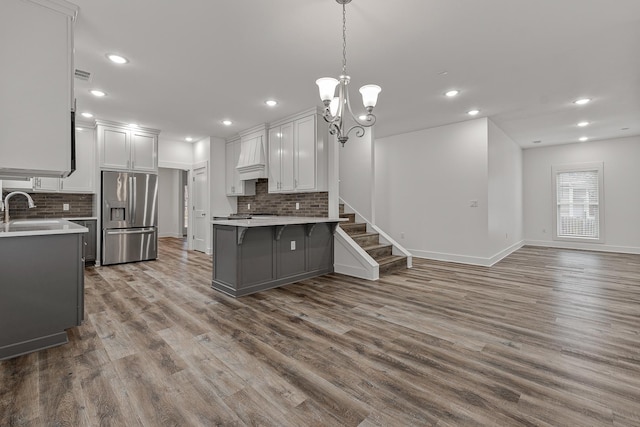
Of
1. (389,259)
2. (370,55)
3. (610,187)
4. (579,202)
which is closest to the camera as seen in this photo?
(370,55)

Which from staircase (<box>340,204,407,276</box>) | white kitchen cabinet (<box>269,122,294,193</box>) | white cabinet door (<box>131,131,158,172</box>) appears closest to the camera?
staircase (<box>340,204,407,276</box>)

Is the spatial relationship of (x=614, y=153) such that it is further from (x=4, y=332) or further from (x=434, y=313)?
(x=4, y=332)

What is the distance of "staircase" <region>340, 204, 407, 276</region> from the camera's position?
491cm

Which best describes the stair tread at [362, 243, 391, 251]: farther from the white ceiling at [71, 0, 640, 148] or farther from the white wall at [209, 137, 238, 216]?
the white wall at [209, 137, 238, 216]

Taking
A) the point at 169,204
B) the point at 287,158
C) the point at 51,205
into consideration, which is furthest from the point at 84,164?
the point at 169,204

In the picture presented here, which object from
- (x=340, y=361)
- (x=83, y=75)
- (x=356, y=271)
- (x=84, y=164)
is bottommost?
(x=340, y=361)

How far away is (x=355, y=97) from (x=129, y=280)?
421 cm

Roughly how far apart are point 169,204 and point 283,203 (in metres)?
6.81

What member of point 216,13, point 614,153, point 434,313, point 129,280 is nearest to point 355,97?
point 216,13

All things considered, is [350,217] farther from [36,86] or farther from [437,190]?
[36,86]

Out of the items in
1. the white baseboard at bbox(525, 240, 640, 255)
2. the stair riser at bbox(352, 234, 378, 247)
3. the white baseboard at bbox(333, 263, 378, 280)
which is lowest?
the white baseboard at bbox(333, 263, 378, 280)

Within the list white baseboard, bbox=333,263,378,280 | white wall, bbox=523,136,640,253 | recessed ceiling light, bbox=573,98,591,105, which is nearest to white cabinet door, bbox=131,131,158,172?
white baseboard, bbox=333,263,378,280

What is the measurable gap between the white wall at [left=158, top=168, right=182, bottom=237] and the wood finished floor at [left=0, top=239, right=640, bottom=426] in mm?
7123

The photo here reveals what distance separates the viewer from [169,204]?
1066 centimetres
